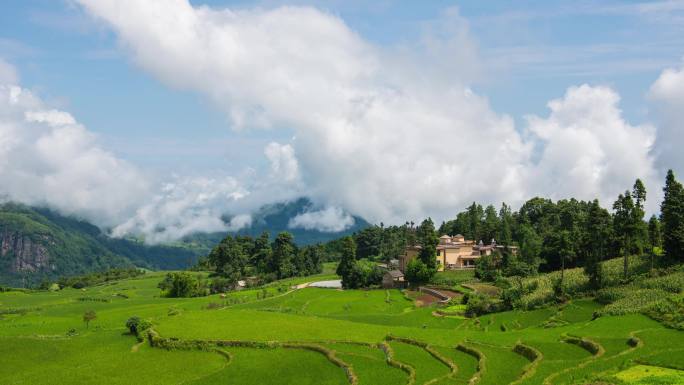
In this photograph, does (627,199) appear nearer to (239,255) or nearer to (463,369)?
(463,369)

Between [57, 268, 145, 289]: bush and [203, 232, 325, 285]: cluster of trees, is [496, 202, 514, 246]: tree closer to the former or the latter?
[203, 232, 325, 285]: cluster of trees

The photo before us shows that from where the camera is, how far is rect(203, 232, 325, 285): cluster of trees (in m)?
135

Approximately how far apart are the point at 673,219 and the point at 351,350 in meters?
45.0

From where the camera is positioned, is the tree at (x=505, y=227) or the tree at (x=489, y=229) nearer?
the tree at (x=505, y=227)

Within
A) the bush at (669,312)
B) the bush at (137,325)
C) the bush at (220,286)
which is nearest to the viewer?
the bush at (669,312)

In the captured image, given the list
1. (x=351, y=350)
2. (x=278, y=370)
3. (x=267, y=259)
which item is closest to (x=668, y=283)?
Answer: (x=351, y=350)

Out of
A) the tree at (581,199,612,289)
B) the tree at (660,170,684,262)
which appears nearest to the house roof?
the tree at (581,199,612,289)

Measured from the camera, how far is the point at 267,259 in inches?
5433

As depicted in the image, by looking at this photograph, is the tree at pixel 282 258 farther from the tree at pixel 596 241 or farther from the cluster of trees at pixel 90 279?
the tree at pixel 596 241

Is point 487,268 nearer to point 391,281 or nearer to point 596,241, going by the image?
point 391,281

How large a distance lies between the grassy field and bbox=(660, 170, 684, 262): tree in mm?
13823

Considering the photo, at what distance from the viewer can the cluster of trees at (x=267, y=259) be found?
134750mm

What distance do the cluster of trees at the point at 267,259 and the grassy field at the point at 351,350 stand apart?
189 feet

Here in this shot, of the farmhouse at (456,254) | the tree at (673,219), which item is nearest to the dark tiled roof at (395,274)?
the farmhouse at (456,254)
